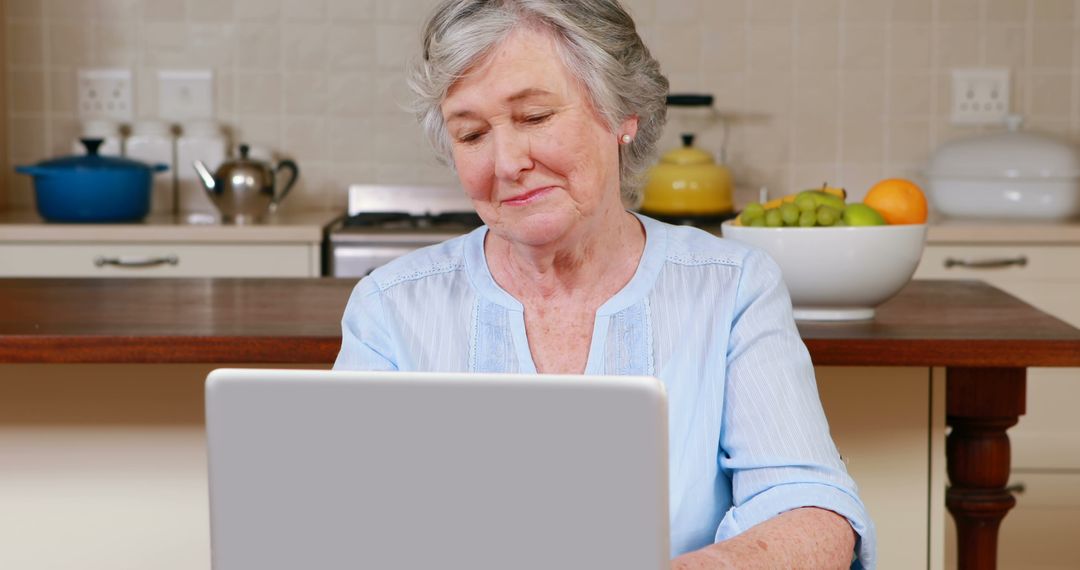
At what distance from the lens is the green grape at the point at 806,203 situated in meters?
1.72

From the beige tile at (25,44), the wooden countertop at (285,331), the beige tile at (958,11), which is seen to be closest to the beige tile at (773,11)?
the beige tile at (958,11)

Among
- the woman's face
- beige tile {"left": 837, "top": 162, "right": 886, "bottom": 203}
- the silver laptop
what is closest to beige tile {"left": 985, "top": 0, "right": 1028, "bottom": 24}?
beige tile {"left": 837, "top": 162, "right": 886, "bottom": 203}

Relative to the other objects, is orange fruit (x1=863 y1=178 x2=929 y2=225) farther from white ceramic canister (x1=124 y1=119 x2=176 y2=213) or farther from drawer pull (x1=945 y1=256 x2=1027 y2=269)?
white ceramic canister (x1=124 y1=119 x2=176 y2=213)

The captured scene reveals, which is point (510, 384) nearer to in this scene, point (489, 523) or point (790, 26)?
point (489, 523)

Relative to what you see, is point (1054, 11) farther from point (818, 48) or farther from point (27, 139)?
point (27, 139)

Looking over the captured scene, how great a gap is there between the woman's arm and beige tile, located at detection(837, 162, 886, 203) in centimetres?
265

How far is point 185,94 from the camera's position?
369 cm

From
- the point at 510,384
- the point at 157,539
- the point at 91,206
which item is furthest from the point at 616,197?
the point at 91,206

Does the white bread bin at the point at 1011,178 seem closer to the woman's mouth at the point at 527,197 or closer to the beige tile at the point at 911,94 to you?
the beige tile at the point at 911,94

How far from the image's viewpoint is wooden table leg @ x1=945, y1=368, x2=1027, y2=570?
1.66 metres

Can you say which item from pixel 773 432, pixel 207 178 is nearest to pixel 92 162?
pixel 207 178

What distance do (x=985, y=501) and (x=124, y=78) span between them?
2754 mm

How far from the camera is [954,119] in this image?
367 cm

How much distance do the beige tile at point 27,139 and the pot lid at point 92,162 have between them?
47cm
